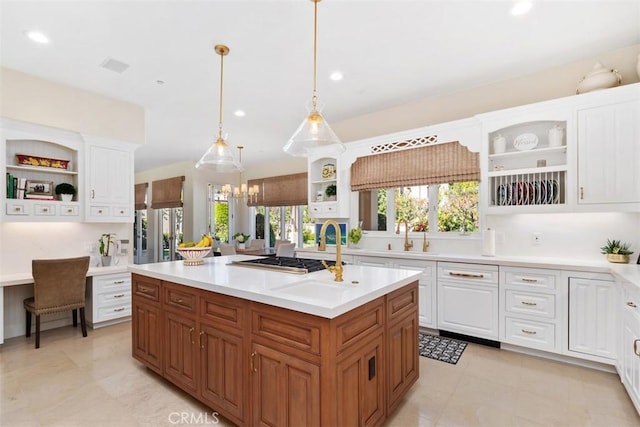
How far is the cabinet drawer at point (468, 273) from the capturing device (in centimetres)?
319

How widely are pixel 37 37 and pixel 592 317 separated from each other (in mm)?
5539

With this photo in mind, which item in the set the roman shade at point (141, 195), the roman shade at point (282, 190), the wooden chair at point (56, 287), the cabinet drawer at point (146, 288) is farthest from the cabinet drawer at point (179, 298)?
the roman shade at point (141, 195)

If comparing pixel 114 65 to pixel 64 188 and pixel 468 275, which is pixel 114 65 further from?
pixel 468 275

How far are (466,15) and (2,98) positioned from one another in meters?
4.71

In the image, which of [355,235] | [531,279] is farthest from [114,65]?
[531,279]

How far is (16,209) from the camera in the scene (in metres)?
3.40

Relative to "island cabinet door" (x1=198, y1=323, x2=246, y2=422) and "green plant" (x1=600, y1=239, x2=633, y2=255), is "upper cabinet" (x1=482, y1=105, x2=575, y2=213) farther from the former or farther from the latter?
"island cabinet door" (x1=198, y1=323, x2=246, y2=422)

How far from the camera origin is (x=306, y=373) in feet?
5.09

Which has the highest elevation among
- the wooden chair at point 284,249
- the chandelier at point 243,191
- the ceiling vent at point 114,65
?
the ceiling vent at point 114,65

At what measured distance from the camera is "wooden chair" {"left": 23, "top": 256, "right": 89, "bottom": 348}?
3.26 metres

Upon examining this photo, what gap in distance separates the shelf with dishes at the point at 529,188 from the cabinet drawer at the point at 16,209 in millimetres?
5259

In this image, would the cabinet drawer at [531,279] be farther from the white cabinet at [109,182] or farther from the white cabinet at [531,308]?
the white cabinet at [109,182]

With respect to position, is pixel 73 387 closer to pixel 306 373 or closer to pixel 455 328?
pixel 306 373

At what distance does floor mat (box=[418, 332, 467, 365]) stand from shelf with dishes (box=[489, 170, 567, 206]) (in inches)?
63.2
